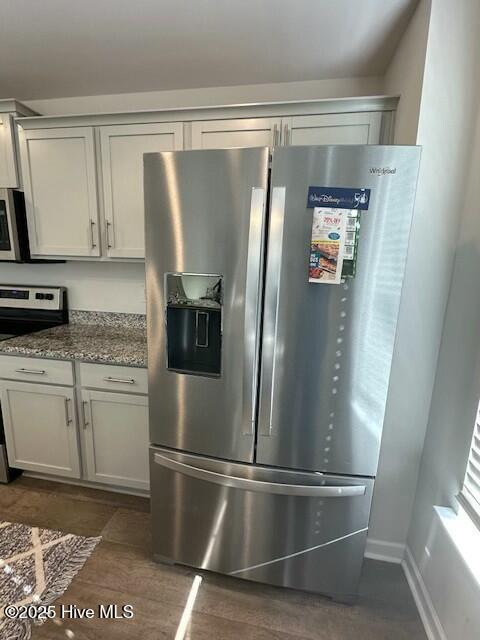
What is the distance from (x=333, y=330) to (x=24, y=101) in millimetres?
2675

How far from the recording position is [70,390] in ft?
6.41

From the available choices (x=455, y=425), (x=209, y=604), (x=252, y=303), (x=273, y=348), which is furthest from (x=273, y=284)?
(x=209, y=604)

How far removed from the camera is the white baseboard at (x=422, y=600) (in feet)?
4.35

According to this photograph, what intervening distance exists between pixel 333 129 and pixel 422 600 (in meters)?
2.24

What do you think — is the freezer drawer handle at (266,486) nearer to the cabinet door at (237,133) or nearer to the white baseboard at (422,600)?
the white baseboard at (422,600)

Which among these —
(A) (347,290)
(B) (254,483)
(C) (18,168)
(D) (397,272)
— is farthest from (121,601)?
(C) (18,168)

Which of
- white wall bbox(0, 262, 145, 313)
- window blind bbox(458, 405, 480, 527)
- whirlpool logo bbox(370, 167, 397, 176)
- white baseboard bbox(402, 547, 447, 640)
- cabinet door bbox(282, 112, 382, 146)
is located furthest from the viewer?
white wall bbox(0, 262, 145, 313)

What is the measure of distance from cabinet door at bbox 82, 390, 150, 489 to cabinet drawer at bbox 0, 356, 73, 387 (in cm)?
16

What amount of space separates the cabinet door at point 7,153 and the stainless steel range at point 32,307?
747 mm

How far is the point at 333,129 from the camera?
5.51 ft

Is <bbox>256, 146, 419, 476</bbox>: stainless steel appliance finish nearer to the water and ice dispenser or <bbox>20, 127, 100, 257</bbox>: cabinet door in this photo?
the water and ice dispenser

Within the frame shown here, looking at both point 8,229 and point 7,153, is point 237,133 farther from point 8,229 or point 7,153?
point 8,229

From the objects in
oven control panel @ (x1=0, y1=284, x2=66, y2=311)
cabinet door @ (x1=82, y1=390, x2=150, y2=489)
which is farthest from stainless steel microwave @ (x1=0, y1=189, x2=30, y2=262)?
cabinet door @ (x1=82, y1=390, x2=150, y2=489)

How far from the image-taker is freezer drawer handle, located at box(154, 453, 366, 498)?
1301 millimetres
